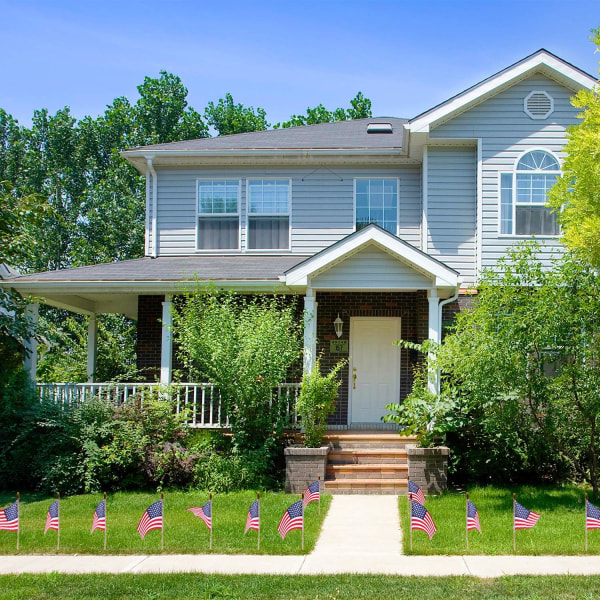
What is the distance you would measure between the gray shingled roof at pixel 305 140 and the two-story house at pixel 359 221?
0.07 m

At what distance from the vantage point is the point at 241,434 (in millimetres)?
12094

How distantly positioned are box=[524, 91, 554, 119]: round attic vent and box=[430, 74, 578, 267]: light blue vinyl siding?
83 millimetres

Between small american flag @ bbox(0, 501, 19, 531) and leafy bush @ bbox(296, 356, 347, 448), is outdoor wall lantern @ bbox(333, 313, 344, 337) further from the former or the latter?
small american flag @ bbox(0, 501, 19, 531)

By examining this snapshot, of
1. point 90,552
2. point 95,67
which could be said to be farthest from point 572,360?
point 95,67

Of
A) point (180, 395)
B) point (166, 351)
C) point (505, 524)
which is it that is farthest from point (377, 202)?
point (505, 524)

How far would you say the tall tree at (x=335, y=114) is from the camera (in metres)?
32.2

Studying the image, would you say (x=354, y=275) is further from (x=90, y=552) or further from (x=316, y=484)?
(x=90, y=552)

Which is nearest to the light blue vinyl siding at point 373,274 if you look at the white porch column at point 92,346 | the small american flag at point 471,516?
the small american flag at point 471,516

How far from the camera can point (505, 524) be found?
9.39 m

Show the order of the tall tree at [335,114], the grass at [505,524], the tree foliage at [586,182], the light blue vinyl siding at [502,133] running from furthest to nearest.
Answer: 1. the tall tree at [335,114]
2. the light blue vinyl siding at [502,133]
3. the tree foliage at [586,182]
4. the grass at [505,524]

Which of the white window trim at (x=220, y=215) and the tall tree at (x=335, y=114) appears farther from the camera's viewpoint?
the tall tree at (x=335, y=114)

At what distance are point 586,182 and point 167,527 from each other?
738 centimetres

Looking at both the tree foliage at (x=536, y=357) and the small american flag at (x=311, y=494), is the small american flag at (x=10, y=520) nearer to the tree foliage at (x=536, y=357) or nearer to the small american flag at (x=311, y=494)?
the small american flag at (x=311, y=494)

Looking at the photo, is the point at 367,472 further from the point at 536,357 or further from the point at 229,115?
the point at 229,115
